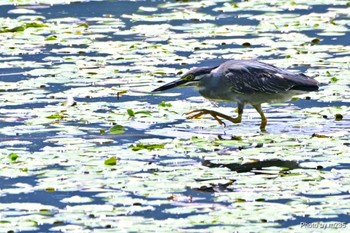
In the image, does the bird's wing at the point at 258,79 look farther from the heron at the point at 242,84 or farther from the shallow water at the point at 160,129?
the shallow water at the point at 160,129

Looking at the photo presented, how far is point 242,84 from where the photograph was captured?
11.8m

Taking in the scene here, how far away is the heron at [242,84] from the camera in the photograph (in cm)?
1176

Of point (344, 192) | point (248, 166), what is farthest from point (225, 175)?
point (344, 192)

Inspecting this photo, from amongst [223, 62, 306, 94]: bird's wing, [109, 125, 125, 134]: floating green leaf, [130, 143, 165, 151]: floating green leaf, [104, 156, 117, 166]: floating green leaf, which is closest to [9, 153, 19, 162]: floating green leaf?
[104, 156, 117, 166]: floating green leaf

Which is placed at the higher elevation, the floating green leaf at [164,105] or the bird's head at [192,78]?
the bird's head at [192,78]

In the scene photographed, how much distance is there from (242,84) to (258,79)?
0.50 feet

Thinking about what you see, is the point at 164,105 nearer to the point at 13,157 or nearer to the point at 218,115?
the point at 218,115

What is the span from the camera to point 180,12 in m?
18.7

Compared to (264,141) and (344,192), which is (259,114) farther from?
(344,192)

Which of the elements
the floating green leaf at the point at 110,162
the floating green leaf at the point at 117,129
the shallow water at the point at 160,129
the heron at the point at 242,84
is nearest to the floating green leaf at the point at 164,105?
the shallow water at the point at 160,129

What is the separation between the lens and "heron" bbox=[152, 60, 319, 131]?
11.8m

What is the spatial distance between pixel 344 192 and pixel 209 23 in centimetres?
885

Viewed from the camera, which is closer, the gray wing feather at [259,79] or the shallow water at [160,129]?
the shallow water at [160,129]

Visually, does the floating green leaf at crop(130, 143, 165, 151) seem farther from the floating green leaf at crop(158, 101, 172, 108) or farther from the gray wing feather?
the floating green leaf at crop(158, 101, 172, 108)
